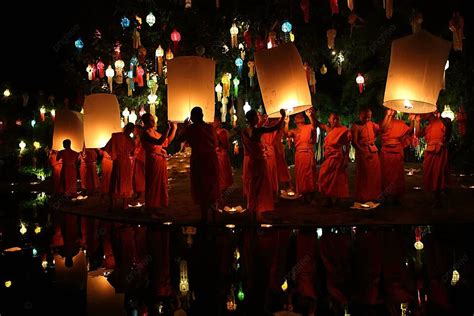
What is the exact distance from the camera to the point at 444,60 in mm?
6926

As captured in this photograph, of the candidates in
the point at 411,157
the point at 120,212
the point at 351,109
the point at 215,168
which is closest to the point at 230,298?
the point at 215,168

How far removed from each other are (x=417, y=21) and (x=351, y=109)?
782cm

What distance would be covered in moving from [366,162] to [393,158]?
1.79 ft

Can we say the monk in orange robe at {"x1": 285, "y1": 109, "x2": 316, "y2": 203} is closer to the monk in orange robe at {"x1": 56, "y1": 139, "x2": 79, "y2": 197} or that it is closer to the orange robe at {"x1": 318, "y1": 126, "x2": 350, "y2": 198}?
the orange robe at {"x1": 318, "y1": 126, "x2": 350, "y2": 198}

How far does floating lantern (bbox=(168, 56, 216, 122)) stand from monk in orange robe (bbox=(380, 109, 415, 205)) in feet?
9.87

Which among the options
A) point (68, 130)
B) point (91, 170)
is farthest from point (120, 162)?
point (91, 170)

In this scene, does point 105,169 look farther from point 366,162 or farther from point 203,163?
point 366,162

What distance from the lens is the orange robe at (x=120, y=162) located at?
357 inches

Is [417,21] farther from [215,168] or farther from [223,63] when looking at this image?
[223,63]

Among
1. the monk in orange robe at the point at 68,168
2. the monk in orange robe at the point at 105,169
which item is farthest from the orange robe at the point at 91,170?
the monk in orange robe at the point at 105,169

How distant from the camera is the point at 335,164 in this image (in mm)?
8531

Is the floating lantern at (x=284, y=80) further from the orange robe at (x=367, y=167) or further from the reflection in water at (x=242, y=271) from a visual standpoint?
the reflection in water at (x=242, y=271)

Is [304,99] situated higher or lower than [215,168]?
higher

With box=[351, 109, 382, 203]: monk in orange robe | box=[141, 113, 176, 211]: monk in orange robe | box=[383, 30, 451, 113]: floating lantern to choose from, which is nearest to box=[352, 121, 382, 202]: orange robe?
box=[351, 109, 382, 203]: monk in orange robe
